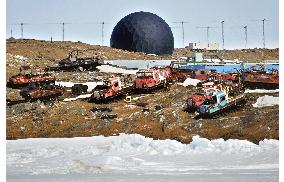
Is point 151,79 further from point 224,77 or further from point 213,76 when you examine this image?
point 224,77

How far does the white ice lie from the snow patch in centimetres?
125

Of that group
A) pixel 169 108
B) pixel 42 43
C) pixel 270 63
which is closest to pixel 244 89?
pixel 270 63

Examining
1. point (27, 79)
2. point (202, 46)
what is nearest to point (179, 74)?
point (202, 46)

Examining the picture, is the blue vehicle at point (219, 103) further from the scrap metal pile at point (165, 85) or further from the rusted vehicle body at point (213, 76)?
the rusted vehicle body at point (213, 76)

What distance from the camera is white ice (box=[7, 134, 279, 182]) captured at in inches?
392

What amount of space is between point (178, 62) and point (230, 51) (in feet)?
5.71

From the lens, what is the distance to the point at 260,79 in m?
13.2

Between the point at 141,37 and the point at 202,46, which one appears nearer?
the point at 202,46

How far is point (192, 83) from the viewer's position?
46.8 feet

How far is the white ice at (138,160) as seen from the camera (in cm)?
995

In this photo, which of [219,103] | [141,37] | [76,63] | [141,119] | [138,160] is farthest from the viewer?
[141,37]

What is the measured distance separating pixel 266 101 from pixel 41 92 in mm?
6405

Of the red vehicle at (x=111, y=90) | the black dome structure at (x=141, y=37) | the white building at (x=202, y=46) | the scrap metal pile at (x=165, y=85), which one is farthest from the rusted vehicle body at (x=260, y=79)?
the black dome structure at (x=141, y=37)

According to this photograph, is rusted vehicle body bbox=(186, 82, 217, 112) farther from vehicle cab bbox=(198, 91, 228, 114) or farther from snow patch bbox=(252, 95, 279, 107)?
snow patch bbox=(252, 95, 279, 107)
